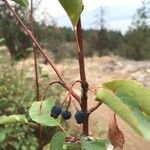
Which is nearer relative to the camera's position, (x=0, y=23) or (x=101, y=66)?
(x=0, y=23)

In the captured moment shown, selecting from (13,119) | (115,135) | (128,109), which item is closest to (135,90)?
(128,109)

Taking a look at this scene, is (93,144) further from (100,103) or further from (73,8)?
(73,8)

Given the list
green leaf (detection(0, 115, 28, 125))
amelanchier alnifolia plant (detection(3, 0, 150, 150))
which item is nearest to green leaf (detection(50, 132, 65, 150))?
amelanchier alnifolia plant (detection(3, 0, 150, 150))

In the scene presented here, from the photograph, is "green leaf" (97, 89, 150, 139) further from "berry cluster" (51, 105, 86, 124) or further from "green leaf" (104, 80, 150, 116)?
"berry cluster" (51, 105, 86, 124)

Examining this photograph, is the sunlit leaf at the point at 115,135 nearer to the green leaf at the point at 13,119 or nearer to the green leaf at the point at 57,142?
the green leaf at the point at 57,142

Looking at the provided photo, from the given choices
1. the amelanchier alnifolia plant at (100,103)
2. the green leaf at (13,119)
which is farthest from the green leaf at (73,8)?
the green leaf at (13,119)

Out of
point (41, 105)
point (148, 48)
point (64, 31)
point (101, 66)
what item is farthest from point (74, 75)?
point (41, 105)

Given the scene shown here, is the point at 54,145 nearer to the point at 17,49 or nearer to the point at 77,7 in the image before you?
the point at 77,7
